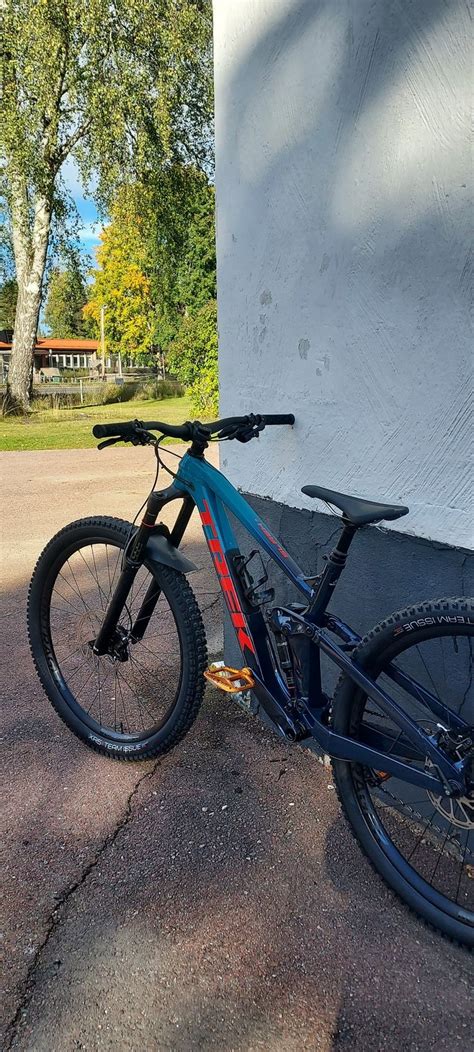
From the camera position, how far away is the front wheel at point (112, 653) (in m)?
2.42

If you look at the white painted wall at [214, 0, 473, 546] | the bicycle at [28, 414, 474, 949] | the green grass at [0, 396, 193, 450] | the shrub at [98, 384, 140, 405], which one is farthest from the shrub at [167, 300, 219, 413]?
the bicycle at [28, 414, 474, 949]

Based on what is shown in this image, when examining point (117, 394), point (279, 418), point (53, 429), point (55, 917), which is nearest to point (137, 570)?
point (279, 418)

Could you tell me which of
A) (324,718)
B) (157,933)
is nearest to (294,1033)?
(157,933)

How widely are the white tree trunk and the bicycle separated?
57.1 feet

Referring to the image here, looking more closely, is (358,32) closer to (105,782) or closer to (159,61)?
(105,782)

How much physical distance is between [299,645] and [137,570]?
0.72 m

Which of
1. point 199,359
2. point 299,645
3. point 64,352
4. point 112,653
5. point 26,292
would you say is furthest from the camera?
point 64,352

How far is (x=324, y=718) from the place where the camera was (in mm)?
2146

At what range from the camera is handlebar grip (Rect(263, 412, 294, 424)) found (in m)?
2.48

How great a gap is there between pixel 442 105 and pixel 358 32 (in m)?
0.45

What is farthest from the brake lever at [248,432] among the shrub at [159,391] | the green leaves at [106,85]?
the shrub at [159,391]

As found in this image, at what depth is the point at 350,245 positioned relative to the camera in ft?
7.37

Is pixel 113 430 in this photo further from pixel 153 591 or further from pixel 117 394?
pixel 117 394

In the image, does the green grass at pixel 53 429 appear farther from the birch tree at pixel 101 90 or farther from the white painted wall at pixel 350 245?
the white painted wall at pixel 350 245
